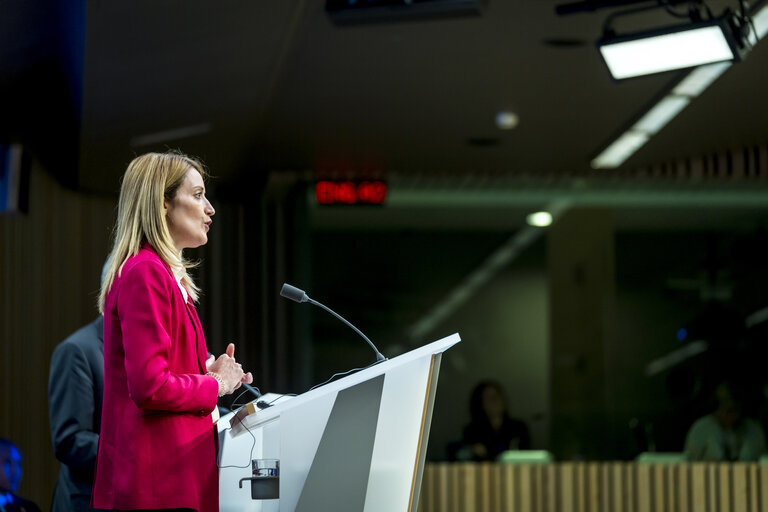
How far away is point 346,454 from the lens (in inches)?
70.1

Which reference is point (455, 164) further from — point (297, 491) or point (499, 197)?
point (297, 491)

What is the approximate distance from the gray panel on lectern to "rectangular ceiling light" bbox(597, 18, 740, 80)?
2039 mm

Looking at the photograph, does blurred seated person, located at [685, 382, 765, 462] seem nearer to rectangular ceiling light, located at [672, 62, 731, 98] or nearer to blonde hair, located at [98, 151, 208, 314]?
rectangular ceiling light, located at [672, 62, 731, 98]

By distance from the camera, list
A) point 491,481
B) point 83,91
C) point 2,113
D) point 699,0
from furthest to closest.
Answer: point 491,481, point 2,113, point 83,91, point 699,0

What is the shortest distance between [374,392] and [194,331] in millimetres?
332

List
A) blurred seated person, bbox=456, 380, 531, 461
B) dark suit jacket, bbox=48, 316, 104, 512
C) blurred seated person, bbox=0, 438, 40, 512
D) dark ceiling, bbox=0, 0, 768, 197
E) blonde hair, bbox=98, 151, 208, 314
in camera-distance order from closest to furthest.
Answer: blonde hair, bbox=98, 151, 208, 314 < dark suit jacket, bbox=48, 316, 104, 512 < blurred seated person, bbox=0, 438, 40, 512 < dark ceiling, bbox=0, 0, 768, 197 < blurred seated person, bbox=456, 380, 531, 461

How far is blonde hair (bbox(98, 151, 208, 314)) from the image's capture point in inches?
67.7

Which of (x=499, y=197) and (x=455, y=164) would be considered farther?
(x=499, y=197)

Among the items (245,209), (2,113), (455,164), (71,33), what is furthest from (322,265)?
(71,33)

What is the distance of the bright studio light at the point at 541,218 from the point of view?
6605 mm

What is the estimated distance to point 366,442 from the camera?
5.83ft

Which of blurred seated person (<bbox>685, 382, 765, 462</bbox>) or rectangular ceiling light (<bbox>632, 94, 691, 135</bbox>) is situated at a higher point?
rectangular ceiling light (<bbox>632, 94, 691, 135</bbox>)

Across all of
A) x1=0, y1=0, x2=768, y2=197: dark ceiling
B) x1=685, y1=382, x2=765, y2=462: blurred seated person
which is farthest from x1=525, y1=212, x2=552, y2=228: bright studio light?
x1=685, y1=382, x2=765, y2=462: blurred seated person

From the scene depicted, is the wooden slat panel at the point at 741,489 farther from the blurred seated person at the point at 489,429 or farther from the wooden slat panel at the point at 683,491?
the blurred seated person at the point at 489,429
